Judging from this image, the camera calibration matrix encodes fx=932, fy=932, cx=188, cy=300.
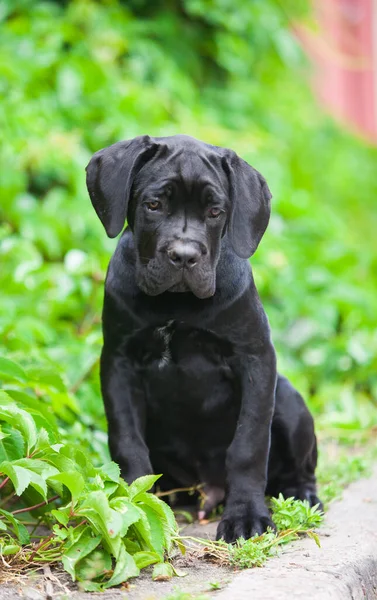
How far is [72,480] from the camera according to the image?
109 inches

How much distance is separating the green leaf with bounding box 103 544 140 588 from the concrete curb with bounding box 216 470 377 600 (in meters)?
0.28

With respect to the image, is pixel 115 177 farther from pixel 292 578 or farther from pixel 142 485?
pixel 292 578

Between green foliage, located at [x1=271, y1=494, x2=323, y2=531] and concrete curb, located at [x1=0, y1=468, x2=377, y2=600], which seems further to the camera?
green foliage, located at [x1=271, y1=494, x2=323, y2=531]

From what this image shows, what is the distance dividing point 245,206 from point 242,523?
3.74 feet

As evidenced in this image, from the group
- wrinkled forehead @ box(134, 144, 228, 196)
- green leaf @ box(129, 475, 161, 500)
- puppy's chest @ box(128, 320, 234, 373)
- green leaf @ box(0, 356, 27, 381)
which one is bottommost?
green leaf @ box(129, 475, 161, 500)

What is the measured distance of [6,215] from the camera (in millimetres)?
6344

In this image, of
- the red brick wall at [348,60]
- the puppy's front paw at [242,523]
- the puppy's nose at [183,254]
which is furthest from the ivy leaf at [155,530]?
the red brick wall at [348,60]

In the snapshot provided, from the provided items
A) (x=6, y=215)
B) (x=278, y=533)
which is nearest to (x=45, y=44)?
(x=6, y=215)

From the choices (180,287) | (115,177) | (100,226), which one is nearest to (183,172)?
(115,177)

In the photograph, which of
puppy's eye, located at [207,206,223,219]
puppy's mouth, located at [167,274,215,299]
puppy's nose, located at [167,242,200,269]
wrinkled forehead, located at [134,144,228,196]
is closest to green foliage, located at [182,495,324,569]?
puppy's mouth, located at [167,274,215,299]

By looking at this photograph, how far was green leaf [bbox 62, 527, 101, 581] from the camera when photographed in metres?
2.71

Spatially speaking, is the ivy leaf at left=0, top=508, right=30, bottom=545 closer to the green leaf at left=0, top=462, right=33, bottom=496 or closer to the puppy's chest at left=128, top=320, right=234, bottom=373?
the green leaf at left=0, top=462, right=33, bottom=496

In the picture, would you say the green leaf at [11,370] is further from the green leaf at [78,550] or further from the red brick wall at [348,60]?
the red brick wall at [348,60]

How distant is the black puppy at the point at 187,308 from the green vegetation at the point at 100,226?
363 mm
